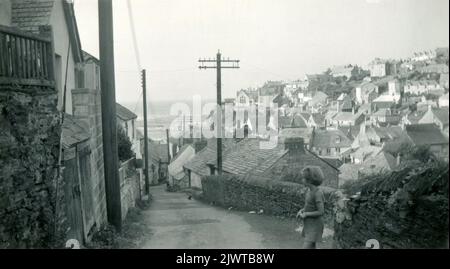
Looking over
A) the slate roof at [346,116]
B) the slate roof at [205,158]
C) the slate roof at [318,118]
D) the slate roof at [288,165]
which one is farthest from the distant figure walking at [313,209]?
the slate roof at [318,118]

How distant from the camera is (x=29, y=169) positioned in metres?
5.68

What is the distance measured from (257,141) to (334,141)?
22361mm

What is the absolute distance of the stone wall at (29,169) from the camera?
5324 mm

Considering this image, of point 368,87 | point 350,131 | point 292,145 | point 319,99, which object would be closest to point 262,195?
point 292,145

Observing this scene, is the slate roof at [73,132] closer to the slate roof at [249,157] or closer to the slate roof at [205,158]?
the slate roof at [249,157]

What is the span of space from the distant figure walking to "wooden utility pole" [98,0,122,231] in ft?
11.9

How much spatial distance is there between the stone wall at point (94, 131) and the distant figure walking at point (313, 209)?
5.15 metres

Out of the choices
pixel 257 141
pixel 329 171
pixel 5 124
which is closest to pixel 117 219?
pixel 5 124

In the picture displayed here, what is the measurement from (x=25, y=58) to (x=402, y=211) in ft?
18.6

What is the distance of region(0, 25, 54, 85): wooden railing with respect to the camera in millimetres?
5660

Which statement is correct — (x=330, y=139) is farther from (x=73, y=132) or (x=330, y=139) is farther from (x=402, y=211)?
(x=402, y=211)

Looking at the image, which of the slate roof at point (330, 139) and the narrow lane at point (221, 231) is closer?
the narrow lane at point (221, 231)

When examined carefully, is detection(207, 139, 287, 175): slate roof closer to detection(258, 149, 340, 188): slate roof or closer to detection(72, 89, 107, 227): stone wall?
detection(258, 149, 340, 188): slate roof

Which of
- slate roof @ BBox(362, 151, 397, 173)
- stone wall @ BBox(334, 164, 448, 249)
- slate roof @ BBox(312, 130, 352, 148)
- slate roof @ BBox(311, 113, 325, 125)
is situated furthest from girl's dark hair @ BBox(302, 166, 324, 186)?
slate roof @ BBox(311, 113, 325, 125)
